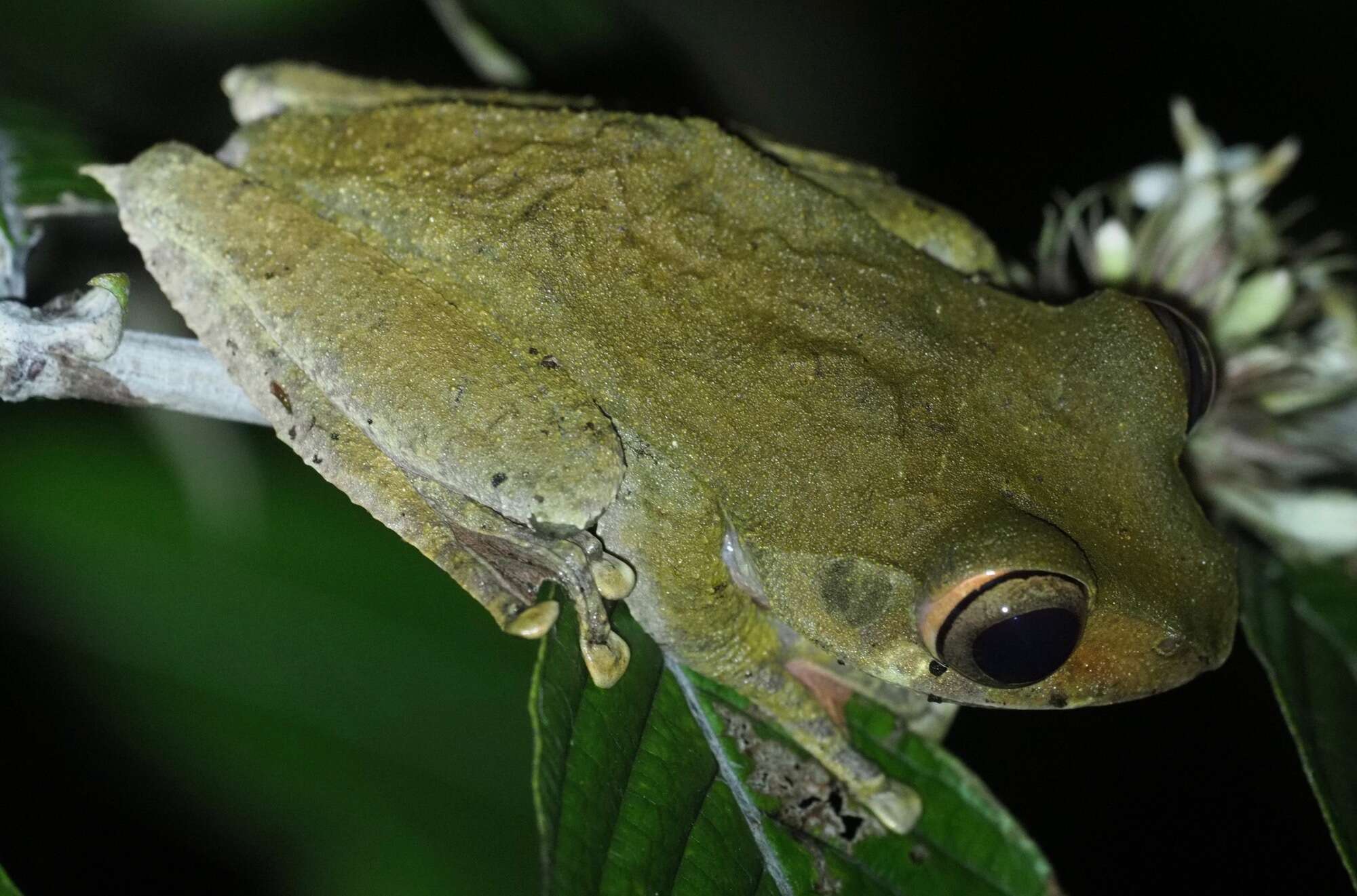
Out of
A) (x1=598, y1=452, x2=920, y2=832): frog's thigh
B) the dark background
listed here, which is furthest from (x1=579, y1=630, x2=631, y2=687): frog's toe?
the dark background

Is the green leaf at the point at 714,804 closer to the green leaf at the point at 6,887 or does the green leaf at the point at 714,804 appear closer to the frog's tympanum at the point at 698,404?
the frog's tympanum at the point at 698,404

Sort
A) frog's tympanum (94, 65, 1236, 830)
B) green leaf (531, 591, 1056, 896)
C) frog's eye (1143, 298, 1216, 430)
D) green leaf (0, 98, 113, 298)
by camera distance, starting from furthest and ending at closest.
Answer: frog's eye (1143, 298, 1216, 430)
green leaf (0, 98, 113, 298)
frog's tympanum (94, 65, 1236, 830)
green leaf (531, 591, 1056, 896)

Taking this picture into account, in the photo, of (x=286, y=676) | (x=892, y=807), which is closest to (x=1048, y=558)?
(x=892, y=807)

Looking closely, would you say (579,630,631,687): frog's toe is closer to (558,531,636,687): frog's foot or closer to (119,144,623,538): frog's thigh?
(558,531,636,687): frog's foot

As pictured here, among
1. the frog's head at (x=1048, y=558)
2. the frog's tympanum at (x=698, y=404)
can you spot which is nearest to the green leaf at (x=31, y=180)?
the frog's tympanum at (x=698, y=404)

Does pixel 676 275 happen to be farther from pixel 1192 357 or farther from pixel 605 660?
pixel 1192 357
